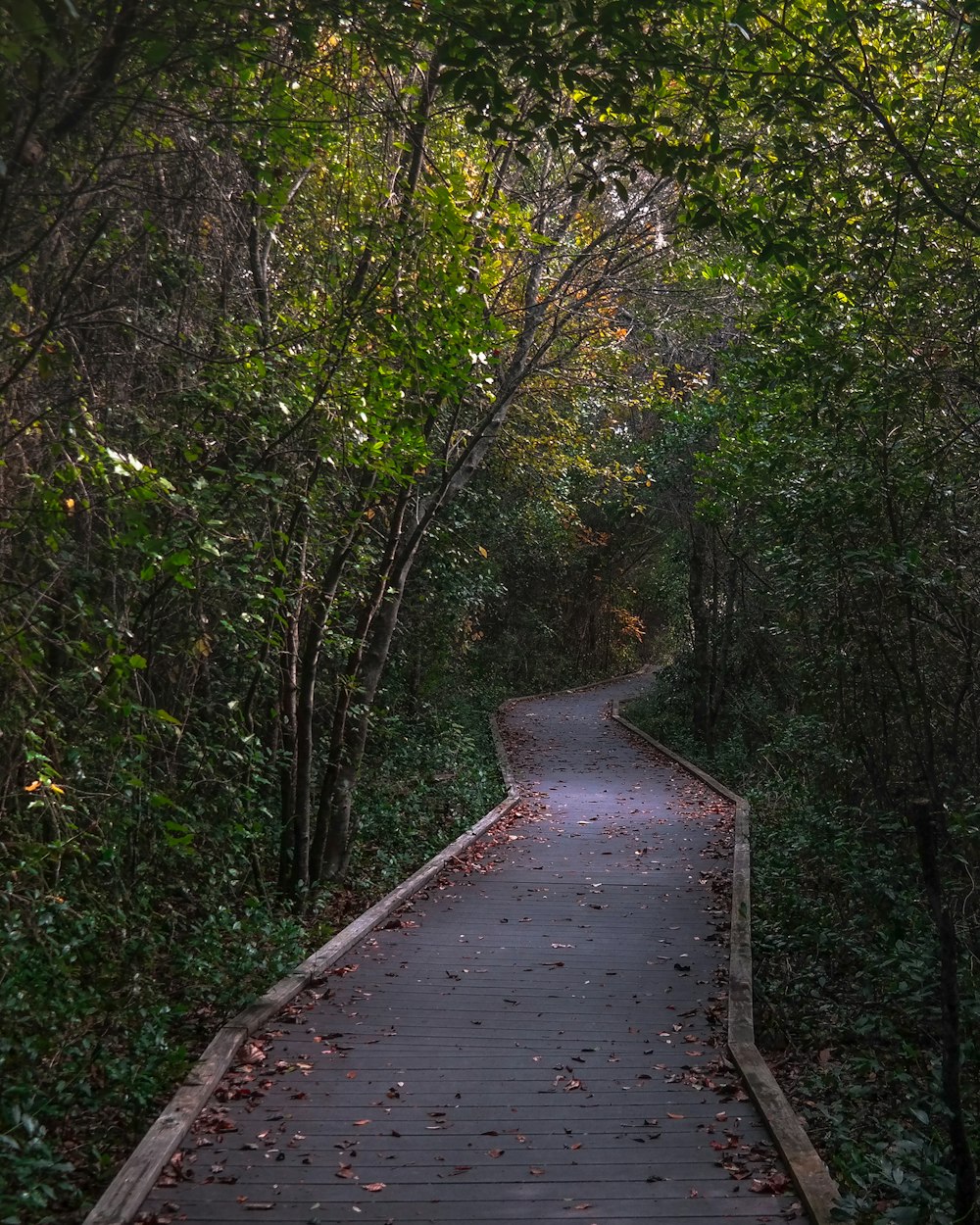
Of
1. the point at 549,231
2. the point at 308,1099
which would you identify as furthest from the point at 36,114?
the point at 549,231

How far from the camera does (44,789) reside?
18.6 feet

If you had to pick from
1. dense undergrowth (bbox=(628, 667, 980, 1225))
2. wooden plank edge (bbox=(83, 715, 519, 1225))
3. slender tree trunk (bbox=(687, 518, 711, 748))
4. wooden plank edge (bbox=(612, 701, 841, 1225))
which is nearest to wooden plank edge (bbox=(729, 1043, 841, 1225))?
wooden plank edge (bbox=(612, 701, 841, 1225))

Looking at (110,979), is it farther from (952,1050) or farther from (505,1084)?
(952,1050)

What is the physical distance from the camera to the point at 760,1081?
5.93m

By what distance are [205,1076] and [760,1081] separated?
2.90 m

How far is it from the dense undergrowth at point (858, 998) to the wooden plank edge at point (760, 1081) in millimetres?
141

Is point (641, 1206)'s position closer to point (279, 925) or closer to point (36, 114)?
point (279, 925)

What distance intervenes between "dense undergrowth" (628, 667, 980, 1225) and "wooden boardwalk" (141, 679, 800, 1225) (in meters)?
0.42

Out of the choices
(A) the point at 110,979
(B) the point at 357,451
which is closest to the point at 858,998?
(A) the point at 110,979

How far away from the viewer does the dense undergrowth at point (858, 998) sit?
508 cm

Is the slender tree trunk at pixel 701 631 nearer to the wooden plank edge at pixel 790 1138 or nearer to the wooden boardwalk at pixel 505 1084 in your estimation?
the wooden boardwalk at pixel 505 1084

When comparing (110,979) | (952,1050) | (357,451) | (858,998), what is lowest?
(858,998)

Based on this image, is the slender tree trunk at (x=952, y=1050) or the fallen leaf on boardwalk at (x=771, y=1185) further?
the fallen leaf on boardwalk at (x=771, y=1185)

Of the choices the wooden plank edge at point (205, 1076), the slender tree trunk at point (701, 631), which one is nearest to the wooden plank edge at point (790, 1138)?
the wooden plank edge at point (205, 1076)
